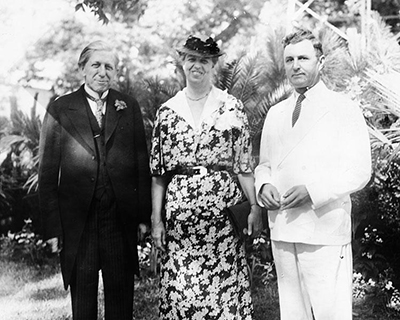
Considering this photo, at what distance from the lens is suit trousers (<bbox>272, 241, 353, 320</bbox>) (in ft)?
11.1

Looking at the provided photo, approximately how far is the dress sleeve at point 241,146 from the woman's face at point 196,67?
30 cm

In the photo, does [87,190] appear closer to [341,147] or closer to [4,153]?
[4,153]

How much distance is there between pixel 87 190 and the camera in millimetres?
3623

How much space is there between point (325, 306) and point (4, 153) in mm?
2613

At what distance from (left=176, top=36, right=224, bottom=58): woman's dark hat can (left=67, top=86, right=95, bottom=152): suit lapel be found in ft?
2.34

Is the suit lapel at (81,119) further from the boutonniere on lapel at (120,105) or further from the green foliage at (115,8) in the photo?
the green foliage at (115,8)

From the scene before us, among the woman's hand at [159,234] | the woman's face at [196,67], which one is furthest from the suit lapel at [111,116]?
the woman's hand at [159,234]

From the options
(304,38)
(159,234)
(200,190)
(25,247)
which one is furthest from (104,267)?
(304,38)

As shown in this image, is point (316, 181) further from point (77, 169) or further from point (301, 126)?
point (77, 169)

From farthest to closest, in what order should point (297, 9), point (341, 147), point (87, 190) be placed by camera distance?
A: point (297, 9) → point (87, 190) → point (341, 147)

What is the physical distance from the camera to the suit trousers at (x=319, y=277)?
3.37 m

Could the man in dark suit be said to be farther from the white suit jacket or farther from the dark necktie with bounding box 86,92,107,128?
the white suit jacket

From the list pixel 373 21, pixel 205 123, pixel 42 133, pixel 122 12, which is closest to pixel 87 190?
pixel 42 133

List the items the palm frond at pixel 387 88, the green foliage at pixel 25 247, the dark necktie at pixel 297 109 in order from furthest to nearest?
the green foliage at pixel 25 247
the palm frond at pixel 387 88
the dark necktie at pixel 297 109
